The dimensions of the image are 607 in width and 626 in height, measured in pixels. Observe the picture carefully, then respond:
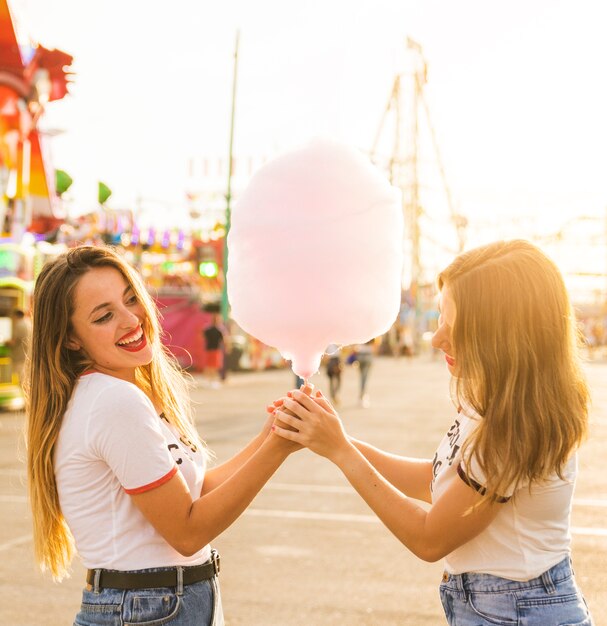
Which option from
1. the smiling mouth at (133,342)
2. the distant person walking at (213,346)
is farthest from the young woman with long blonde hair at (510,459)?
the distant person walking at (213,346)

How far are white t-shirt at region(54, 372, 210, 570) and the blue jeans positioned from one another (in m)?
0.69

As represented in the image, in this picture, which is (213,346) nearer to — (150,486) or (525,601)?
(150,486)

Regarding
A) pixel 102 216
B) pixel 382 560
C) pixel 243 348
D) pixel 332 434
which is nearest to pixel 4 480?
pixel 382 560

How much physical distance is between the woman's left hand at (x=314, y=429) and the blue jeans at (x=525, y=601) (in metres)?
0.44

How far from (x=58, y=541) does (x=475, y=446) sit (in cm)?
114

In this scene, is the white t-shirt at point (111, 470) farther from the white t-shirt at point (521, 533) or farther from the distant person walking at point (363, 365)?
the distant person walking at point (363, 365)

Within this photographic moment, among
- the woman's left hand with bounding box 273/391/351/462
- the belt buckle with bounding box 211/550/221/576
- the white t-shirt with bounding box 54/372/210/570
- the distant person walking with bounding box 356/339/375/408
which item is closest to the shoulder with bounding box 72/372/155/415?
the white t-shirt with bounding box 54/372/210/570

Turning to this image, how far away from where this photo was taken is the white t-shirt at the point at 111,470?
2043 mm

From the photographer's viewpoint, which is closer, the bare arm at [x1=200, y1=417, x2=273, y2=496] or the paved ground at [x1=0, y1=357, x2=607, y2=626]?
the bare arm at [x1=200, y1=417, x2=273, y2=496]

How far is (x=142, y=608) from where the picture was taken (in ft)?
6.81

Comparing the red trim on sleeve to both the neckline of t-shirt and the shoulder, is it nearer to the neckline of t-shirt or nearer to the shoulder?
the shoulder

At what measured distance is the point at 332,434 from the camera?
219cm

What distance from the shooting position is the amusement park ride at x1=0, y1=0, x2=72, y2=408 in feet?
45.4

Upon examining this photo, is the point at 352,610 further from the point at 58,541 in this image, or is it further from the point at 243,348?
the point at 243,348
